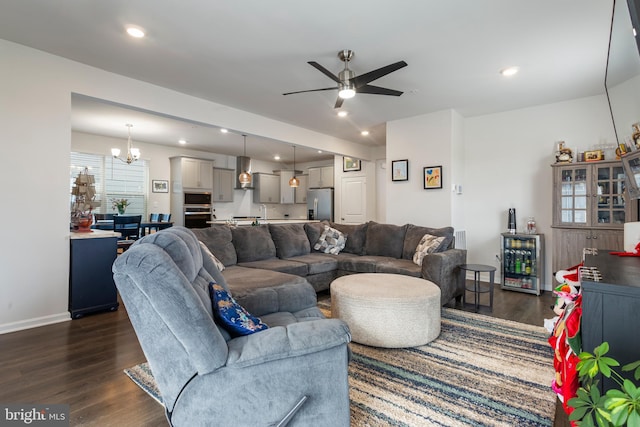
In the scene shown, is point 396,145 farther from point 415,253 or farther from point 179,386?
point 179,386

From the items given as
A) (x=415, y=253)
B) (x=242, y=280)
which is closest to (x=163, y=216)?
(x=242, y=280)

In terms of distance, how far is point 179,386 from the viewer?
4.13 ft

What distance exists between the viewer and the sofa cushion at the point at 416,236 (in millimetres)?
3954

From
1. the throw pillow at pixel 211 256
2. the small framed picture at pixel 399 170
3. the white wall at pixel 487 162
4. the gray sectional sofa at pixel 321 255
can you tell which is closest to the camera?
the throw pillow at pixel 211 256

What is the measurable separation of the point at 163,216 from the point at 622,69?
7204 millimetres

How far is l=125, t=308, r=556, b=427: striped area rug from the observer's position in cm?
169

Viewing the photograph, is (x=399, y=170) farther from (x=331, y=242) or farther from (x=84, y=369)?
(x=84, y=369)

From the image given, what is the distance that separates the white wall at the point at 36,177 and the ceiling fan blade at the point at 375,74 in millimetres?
2758

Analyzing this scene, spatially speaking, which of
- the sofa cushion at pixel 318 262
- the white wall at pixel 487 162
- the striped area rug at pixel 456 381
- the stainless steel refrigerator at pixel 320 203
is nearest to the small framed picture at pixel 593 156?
the white wall at pixel 487 162

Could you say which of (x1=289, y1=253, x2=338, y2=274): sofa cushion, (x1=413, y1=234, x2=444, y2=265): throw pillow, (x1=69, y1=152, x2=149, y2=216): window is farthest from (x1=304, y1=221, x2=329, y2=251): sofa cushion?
(x1=69, y1=152, x2=149, y2=216): window

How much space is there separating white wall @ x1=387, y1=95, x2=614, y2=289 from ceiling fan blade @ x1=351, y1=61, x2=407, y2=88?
7.40 ft

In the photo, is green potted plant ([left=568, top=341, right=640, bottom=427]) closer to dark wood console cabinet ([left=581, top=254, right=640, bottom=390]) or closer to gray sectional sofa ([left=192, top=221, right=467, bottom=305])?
dark wood console cabinet ([left=581, top=254, right=640, bottom=390])

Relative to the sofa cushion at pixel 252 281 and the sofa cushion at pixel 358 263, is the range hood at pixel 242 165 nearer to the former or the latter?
the sofa cushion at pixel 358 263

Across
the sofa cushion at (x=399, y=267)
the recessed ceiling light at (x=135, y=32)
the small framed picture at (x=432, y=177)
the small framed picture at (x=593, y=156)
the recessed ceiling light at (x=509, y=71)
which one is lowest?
the sofa cushion at (x=399, y=267)
